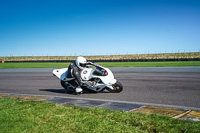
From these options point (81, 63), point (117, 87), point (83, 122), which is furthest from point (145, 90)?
point (83, 122)

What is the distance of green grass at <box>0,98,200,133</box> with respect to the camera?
3797mm

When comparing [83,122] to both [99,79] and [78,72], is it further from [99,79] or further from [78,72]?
[78,72]

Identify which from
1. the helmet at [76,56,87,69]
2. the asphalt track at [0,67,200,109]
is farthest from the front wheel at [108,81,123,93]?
the helmet at [76,56,87,69]

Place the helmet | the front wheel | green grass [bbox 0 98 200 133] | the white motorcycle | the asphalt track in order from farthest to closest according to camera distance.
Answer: the front wheel → the helmet → the white motorcycle → the asphalt track → green grass [bbox 0 98 200 133]

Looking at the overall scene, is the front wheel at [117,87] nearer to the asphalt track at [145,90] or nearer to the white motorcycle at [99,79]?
the white motorcycle at [99,79]

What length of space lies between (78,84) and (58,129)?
4357mm

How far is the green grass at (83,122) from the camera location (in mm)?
3797

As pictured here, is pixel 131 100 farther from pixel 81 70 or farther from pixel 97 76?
pixel 81 70

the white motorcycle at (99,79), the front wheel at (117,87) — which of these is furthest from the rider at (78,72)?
the front wheel at (117,87)

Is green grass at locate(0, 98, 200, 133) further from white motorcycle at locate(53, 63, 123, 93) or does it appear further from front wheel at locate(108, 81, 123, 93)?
front wheel at locate(108, 81, 123, 93)

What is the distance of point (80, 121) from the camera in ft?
14.0

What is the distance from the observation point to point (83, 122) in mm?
4203

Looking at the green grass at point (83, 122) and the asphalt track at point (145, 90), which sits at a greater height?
the green grass at point (83, 122)

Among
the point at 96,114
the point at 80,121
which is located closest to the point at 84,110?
the point at 96,114
